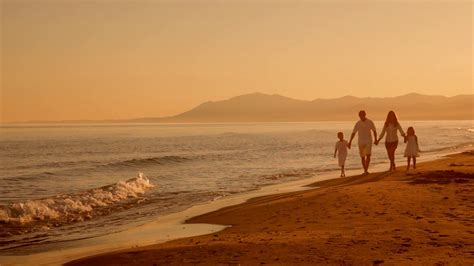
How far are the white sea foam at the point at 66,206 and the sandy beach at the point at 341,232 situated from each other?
4.24 meters

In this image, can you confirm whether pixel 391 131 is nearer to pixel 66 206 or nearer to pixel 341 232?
pixel 341 232

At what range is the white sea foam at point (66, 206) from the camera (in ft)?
44.4

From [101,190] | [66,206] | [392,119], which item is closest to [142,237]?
[66,206]

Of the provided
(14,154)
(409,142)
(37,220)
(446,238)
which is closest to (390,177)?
(409,142)

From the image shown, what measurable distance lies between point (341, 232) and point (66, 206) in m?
9.16

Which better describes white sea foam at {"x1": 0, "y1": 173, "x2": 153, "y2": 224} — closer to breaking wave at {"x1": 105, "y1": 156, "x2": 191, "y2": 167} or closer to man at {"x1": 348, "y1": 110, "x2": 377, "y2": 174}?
man at {"x1": 348, "y1": 110, "x2": 377, "y2": 174}

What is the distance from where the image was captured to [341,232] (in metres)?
8.19

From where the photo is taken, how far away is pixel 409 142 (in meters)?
18.3

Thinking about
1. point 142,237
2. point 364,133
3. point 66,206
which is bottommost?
point 66,206

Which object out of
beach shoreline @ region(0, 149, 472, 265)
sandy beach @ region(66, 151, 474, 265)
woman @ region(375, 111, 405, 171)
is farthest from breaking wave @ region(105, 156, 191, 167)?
sandy beach @ region(66, 151, 474, 265)

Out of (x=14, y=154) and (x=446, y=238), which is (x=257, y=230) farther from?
(x=14, y=154)

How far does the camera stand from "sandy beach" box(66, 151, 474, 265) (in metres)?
6.71

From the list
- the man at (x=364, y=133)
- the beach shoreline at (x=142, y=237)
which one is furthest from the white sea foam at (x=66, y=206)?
the man at (x=364, y=133)

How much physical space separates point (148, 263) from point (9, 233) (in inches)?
242
